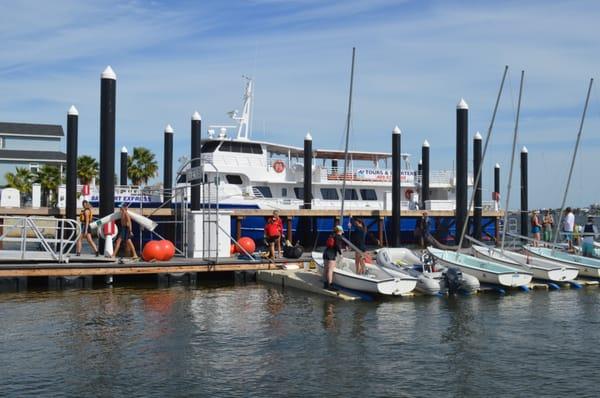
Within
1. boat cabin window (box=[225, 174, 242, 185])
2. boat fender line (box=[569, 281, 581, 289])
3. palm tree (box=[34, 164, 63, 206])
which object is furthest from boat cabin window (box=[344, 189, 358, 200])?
palm tree (box=[34, 164, 63, 206])

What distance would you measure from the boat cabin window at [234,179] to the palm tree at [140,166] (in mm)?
21136

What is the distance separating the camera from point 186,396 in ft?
27.5

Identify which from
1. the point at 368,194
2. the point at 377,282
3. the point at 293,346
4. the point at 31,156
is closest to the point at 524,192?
the point at 368,194

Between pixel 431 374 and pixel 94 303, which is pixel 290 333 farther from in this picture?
pixel 94 303

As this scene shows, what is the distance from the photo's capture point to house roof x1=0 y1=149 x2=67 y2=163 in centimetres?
5875

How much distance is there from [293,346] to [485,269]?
355 inches

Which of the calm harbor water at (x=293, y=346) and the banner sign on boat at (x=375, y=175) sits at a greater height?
the banner sign on boat at (x=375, y=175)

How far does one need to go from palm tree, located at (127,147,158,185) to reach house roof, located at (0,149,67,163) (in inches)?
452

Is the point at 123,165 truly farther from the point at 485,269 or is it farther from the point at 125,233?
the point at 485,269

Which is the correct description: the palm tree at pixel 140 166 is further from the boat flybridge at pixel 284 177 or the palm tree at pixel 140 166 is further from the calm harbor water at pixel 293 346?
the calm harbor water at pixel 293 346

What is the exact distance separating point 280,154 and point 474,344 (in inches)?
1028

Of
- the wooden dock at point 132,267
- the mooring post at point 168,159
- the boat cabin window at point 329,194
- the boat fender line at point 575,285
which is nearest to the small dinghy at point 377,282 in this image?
the wooden dock at point 132,267

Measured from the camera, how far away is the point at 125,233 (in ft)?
64.8

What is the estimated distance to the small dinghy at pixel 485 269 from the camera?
696 inches
